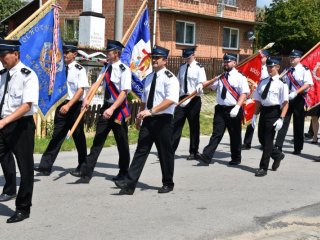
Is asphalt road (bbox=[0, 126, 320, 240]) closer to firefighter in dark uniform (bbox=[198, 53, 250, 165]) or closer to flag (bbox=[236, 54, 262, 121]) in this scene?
firefighter in dark uniform (bbox=[198, 53, 250, 165])

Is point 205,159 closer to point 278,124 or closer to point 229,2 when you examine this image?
point 278,124

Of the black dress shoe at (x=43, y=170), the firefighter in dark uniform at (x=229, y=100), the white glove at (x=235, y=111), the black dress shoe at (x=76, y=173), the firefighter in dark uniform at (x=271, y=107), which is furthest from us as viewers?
the firefighter in dark uniform at (x=229, y=100)

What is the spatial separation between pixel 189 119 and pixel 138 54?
58.8 inches

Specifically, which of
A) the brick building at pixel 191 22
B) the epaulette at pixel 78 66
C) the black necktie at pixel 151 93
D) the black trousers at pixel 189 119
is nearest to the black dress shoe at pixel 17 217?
the black necktie at pixel 151 93

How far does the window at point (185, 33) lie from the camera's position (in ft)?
100.0

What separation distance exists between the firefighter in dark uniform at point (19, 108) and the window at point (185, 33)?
82.5ft

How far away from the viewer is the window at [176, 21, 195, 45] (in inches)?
1200

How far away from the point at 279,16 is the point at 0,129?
113 feet

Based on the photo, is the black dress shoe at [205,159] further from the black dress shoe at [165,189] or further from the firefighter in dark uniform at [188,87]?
the black dress shoe at [165,189]

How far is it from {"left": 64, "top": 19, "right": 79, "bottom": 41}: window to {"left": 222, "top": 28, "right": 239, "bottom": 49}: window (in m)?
9.14

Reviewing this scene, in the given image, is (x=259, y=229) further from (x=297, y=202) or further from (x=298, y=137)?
(x=298, y=137)

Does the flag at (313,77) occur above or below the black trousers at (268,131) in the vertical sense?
above

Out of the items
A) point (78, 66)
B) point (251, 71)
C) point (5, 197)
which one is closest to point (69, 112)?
point (78, 66)

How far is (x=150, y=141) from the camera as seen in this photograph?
7023 mm
